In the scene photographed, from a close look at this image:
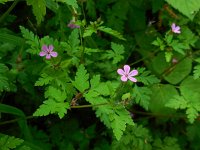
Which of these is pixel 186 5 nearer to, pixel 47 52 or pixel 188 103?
pixel 188 103

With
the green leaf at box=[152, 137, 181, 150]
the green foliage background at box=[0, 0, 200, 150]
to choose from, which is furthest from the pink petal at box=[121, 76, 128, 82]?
the green leaf at box=[152, 137, 181, 150]

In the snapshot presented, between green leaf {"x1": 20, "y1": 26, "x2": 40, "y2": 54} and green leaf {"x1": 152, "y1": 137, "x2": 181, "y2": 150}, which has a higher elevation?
green leaf {"x1": 20, "y1": 26, "x2": 40, "y2": 54}

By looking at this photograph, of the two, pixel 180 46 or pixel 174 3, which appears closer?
pixel 174 3

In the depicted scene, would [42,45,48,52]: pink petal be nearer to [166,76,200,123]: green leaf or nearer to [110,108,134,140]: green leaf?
[110,108,134,140]: green leaf

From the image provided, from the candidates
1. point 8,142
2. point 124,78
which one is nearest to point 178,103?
point 124,78

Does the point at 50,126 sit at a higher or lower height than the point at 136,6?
lower

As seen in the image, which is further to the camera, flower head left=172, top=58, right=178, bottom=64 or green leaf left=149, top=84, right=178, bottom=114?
flower head left=172, top=58, right=178, bottom=64

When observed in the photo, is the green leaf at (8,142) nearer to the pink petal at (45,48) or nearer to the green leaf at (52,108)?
→ the green leaf at (52,108)

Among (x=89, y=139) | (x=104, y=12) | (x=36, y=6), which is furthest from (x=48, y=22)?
(x=36, y=6)

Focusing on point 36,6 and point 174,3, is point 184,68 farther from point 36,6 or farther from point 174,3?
point 36,6
